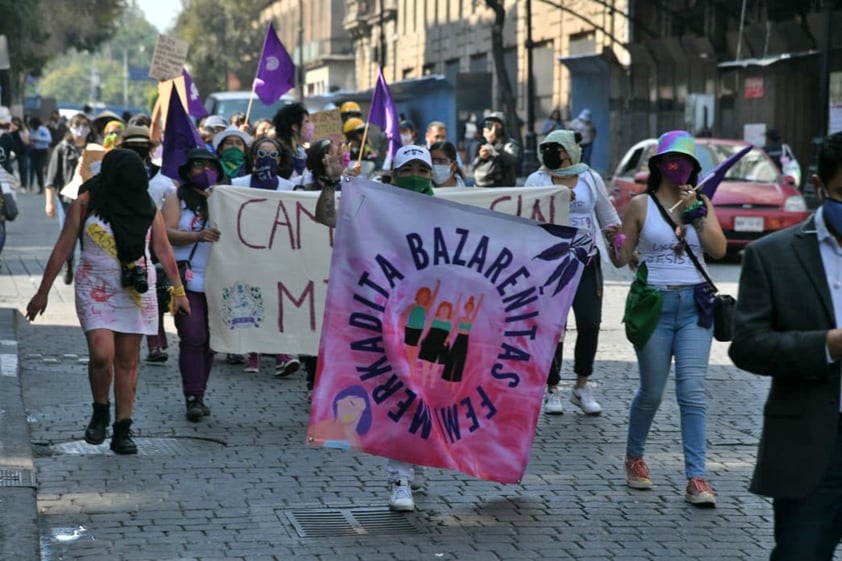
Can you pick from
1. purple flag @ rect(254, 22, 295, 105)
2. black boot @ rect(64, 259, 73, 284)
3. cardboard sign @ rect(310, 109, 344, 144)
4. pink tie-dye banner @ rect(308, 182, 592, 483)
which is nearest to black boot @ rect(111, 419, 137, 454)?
pink tie-dye banner @ rect(308, 182, 592, 483)

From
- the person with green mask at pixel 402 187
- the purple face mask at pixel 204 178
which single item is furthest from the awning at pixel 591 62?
the person with green mask at pixel 402 187

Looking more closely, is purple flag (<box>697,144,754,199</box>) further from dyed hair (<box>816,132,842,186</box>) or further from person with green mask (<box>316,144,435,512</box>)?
dyed hair (<box>816,132,842,186</box>)

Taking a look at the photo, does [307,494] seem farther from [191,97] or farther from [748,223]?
[748,223]

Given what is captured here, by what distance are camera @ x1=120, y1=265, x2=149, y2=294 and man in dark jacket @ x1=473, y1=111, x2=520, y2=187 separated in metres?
5.71

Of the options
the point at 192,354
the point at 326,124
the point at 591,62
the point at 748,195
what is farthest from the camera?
the point at 591,62

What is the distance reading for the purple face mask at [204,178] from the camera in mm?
9562

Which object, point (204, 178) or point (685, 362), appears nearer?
point (685, 362)

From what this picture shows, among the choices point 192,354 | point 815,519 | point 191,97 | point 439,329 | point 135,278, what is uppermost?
point 191,97

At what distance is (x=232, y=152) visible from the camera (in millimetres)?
10898

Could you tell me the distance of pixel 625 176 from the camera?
22219mm

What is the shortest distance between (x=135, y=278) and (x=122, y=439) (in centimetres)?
Answer: 84

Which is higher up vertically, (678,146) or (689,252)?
(678,146)

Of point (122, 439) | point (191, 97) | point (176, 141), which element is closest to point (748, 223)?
point (191, 97)

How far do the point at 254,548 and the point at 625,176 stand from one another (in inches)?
649
